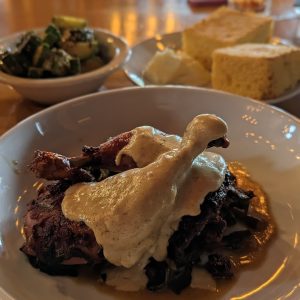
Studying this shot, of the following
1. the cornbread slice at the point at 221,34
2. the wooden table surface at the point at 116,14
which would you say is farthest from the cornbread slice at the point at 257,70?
the wooden table surface at the point at 116,14

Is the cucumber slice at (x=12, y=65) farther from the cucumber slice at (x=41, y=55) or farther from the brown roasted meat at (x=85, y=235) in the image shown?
the brown roasted meat at (x=85, y=235)

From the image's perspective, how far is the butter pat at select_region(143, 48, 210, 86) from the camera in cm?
165

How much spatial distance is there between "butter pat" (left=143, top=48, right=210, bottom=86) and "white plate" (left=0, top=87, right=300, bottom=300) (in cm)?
35

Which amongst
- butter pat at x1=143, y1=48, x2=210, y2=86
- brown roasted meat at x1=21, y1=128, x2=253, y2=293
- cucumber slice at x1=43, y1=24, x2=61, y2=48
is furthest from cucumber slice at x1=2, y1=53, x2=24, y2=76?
brown roasted meat at x1=21, y1=128, x2=253, y2=293

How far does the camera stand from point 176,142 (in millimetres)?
971

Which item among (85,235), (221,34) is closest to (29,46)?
(221,34)

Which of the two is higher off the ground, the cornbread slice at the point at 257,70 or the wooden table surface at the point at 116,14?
the cornbread slice at the point at 257,70

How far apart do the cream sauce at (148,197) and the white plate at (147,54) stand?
0.68 meters

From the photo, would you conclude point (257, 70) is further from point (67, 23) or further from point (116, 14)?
point (116, 14)

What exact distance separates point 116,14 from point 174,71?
0.99m

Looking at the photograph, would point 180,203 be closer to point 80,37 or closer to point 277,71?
point 277,71

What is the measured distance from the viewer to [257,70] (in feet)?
5.00

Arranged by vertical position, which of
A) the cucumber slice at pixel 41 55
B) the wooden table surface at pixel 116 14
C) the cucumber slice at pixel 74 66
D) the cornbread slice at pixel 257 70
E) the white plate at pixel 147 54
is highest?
the cucumber slice at pixel 41 55

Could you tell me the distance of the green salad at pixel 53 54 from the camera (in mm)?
1497
